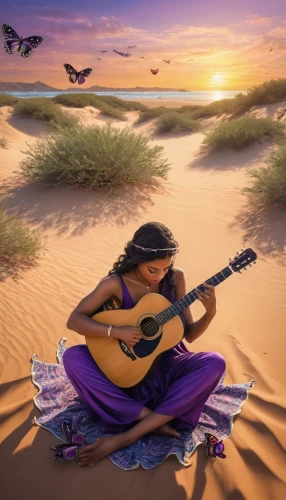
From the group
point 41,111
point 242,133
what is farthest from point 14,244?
point 41,111

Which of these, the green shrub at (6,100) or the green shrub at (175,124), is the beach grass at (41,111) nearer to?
the green shrub at (6,100)

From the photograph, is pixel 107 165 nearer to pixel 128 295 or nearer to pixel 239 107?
pixel 128 295

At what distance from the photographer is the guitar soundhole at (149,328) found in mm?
2369

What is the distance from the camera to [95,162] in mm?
7418

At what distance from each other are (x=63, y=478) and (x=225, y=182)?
7.51 metres

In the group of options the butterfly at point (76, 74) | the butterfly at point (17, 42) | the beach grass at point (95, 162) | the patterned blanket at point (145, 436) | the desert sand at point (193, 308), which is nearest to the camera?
the desert sand at point (193, 308)

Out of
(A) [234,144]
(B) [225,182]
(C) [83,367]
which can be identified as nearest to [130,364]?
(C) [83,367]

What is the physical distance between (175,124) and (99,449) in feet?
56.6

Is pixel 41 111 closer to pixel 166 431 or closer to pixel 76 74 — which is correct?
pixel 76 74

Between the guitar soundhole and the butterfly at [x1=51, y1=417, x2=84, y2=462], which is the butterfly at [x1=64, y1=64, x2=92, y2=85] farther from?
the butterfly at [x1=51, y1=417, x2=84, y2=462]

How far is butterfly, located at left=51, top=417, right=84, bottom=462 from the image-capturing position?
2.21 m

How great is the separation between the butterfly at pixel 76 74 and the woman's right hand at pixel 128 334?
4406 millimetres

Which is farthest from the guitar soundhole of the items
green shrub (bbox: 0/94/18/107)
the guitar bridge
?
green shrub (bbox: 0/94/18/107)

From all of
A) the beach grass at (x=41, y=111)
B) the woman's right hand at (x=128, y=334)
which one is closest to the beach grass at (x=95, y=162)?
the woman's right hand at (x=128, y=334)
